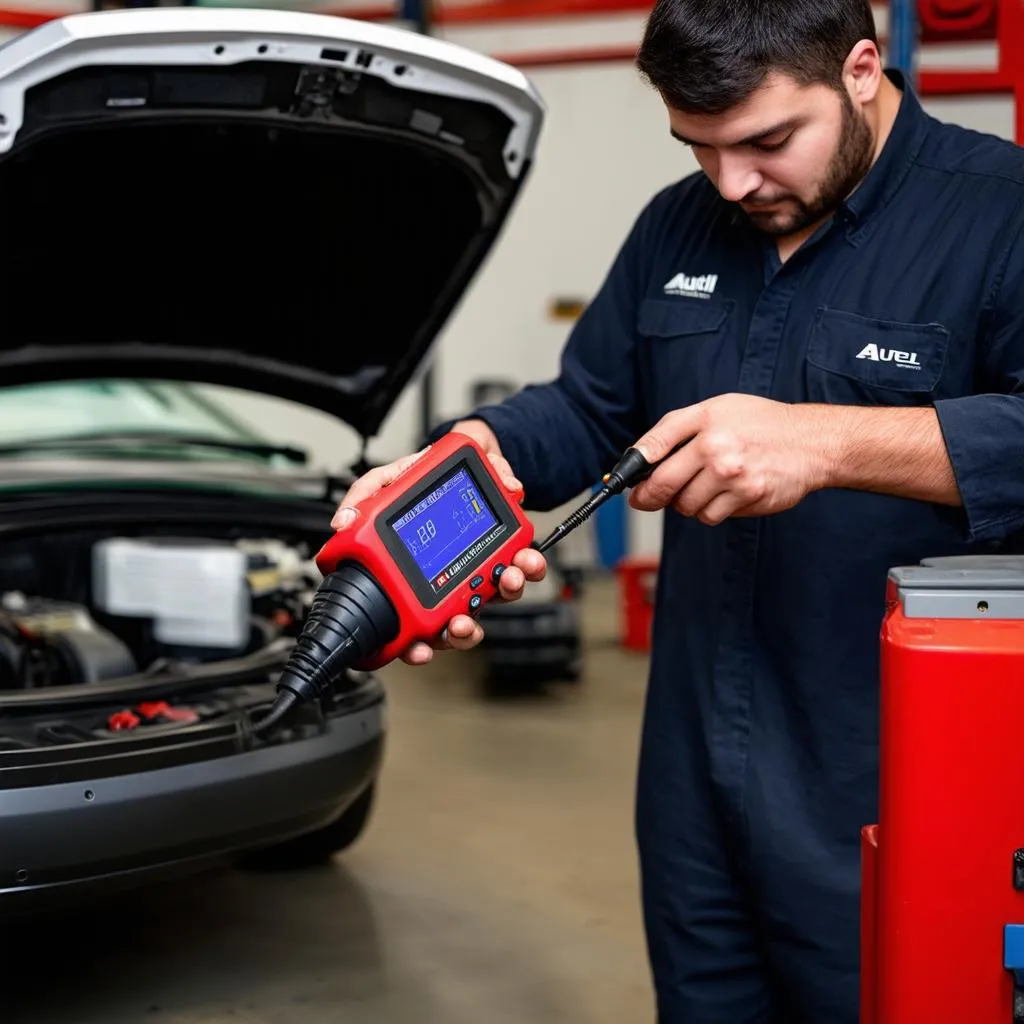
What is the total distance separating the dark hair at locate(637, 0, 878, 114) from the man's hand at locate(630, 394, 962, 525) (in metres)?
0.37

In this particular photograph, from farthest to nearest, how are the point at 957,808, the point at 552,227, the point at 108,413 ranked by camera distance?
1. the point at 552,227
2. the point at 108,413
3. the point at 957,808

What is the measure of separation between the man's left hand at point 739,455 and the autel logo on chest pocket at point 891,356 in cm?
23

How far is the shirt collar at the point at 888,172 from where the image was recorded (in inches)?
66.4

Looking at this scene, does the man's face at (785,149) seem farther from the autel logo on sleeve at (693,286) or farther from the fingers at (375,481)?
the fingers at (375,481)

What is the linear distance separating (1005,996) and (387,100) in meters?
1.55

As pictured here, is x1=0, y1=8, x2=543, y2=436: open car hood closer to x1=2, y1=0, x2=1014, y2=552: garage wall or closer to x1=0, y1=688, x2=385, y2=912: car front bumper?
x1=0, y1=688, x2=385, y2=912: car front bumper

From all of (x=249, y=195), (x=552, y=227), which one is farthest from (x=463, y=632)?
(x=552, y=227)

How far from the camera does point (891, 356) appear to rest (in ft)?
5.41

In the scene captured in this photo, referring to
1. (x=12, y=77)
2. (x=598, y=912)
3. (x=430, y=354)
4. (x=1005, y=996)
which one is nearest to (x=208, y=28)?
(x=12, y=77)

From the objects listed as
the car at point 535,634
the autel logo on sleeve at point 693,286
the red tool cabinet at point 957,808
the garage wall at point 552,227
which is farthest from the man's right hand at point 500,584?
the garage wall at point 552,227

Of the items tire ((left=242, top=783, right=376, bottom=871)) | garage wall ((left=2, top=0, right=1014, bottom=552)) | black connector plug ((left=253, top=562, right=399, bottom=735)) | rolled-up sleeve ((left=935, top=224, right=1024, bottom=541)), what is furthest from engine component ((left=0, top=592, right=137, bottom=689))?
garage wall ((left=2, top=0, right=1014, bottom=552))

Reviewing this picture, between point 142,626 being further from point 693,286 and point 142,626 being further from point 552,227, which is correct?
point 552,227

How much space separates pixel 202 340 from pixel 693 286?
123 cm

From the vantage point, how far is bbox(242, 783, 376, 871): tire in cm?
316
